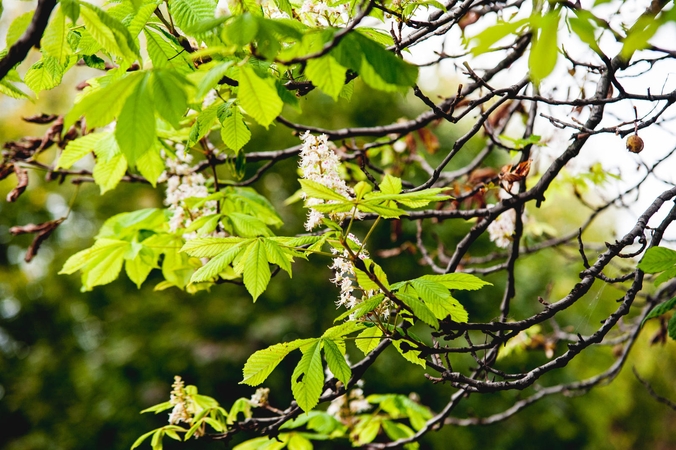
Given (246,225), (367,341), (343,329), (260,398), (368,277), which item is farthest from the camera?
(260,398)

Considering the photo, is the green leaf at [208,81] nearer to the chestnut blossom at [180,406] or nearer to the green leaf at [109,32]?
the green leaf at [109,32]

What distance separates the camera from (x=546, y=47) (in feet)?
2.30

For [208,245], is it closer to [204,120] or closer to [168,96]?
[204,120]

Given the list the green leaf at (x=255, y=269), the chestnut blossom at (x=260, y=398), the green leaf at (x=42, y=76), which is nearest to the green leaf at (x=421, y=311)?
the green leaf at (x=255, y=269)

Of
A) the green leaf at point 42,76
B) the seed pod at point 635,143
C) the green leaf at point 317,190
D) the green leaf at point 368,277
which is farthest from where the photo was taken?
the seed pod at point 635,143

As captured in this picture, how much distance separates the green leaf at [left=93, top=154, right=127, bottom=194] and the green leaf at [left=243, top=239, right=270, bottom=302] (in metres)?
0.82

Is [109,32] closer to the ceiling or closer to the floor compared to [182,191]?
closer to the ceiling

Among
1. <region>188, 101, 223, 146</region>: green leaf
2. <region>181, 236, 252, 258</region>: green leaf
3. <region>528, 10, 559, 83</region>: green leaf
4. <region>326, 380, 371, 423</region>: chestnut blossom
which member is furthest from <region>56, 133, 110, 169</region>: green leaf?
<region>528, 10, 559, 83</region>: green leaf

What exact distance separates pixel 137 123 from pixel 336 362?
0.75m

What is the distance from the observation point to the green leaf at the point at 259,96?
100 centimetres

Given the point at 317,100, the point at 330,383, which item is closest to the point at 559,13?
the point at 330,383

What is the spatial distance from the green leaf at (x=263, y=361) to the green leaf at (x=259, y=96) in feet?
1.98

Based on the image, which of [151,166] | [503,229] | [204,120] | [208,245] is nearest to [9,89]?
[151,166]

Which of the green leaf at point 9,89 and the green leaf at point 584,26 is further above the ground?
the green leaf at point 584,26
